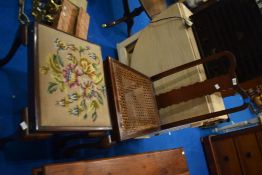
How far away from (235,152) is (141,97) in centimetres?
163

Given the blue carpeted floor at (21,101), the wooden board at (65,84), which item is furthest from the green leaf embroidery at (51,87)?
the blue carpeted floor at (21,101)

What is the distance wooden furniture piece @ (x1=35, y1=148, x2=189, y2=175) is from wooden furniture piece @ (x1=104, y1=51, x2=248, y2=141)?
108 millimetres

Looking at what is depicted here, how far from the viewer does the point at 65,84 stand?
986 millimetres

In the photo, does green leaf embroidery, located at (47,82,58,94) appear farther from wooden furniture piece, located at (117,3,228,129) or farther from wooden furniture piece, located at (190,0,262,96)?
wooden furniture piece, located at (190,0,262,96)

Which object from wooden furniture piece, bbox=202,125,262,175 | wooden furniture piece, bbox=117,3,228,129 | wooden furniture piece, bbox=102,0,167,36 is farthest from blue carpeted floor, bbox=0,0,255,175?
wooden furniture piece, bbox=202,125,262,175

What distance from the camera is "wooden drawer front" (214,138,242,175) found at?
2613mm

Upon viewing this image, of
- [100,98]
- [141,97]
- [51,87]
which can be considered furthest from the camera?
[141,97]

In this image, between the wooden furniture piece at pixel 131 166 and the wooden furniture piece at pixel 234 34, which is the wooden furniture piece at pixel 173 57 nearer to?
the wooden furniture piece at pixel 234 34

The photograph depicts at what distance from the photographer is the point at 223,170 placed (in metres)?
2.70

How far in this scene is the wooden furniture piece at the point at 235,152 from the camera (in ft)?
8.25

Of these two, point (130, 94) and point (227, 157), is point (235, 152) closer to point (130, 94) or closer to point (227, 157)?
point (227, 157)

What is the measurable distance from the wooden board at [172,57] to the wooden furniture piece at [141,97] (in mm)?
99

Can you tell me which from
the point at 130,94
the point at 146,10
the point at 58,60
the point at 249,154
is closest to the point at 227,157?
the point at 249,154

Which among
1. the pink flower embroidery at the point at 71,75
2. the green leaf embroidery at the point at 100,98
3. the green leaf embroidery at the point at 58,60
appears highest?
the green leaf embroidery at the point at 58,60
